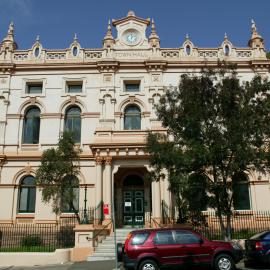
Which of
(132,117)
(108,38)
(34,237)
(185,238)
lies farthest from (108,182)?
(108,38)

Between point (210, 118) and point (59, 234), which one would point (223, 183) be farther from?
point (59, 234)

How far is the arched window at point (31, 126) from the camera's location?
27828 millimetres

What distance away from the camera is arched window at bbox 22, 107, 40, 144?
27828mm

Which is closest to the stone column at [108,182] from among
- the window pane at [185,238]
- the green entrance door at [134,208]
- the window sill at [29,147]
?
the green entrance door at [134,208]

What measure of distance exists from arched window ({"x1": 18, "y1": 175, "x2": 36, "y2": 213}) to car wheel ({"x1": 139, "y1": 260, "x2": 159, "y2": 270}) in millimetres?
15747

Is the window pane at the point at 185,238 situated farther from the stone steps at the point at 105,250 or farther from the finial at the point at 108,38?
the finial at the point at 108,38

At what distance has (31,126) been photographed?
28.2 metres

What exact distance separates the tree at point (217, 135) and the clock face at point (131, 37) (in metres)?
13.2

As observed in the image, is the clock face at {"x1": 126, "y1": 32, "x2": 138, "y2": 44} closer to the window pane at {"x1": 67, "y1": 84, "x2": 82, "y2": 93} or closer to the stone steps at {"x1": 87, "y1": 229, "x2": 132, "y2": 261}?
the window pane at {"x1": 67, "y1": 84, "x2": 82, "y2": 93}

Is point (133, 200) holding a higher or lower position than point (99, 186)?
lower

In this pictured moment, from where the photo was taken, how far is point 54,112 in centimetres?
2800

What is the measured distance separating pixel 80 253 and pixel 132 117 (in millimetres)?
12635

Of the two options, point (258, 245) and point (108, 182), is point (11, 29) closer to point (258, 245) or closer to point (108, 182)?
point (108, 182)

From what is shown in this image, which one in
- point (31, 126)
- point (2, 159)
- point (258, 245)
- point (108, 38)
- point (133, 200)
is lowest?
point (258, 245)
